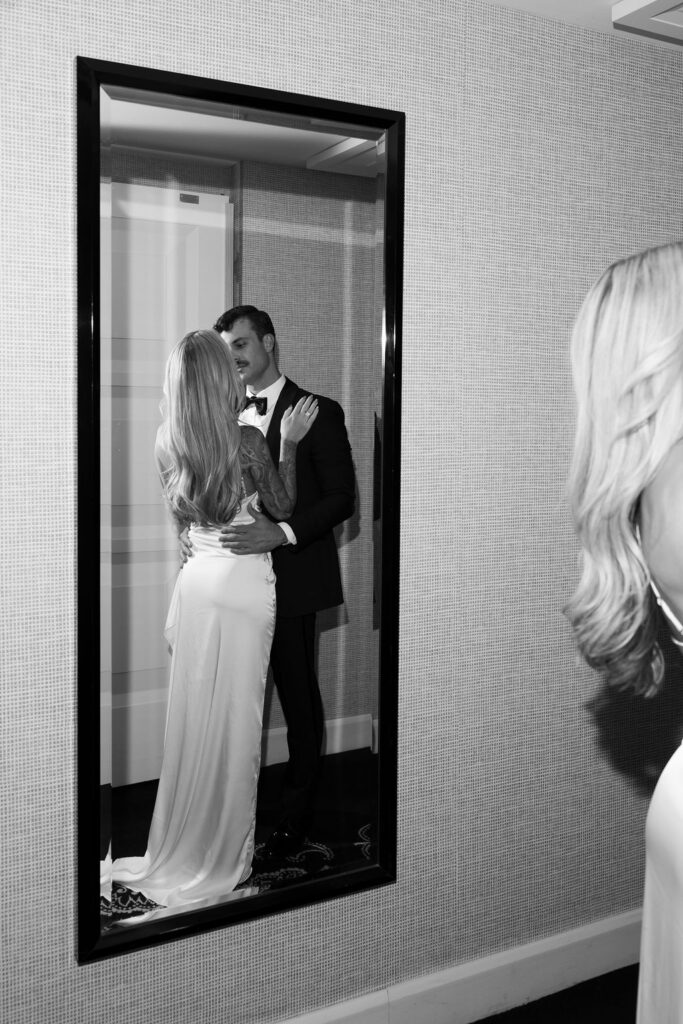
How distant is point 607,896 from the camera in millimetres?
2711

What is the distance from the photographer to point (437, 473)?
237cm

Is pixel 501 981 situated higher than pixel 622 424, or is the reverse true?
pixel 622 424

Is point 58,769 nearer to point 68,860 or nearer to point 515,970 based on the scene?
point 68,860

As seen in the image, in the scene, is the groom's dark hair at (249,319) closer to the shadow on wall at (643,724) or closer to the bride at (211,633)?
the bride at (211,633)

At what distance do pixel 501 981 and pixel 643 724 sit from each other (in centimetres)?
80

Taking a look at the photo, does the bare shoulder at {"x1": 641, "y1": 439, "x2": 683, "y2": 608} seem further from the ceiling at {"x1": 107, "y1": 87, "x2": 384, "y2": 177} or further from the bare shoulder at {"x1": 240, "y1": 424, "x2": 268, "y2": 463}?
the ceiling at {"x1": 107, "y1": 87, "x2": 384, "y2": 177}

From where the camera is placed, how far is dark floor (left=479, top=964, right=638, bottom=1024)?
247 centimetres

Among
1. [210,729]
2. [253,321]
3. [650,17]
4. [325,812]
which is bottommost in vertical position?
[325,812]

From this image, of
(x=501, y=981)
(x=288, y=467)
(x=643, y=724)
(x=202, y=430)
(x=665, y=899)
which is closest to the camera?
(x=665, y=899)

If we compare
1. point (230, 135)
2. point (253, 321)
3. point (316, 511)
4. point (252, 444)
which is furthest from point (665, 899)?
point (230, 135)

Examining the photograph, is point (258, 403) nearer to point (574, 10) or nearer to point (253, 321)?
point (253, 321)

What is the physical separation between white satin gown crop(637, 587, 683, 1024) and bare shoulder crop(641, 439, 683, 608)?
0.28ft

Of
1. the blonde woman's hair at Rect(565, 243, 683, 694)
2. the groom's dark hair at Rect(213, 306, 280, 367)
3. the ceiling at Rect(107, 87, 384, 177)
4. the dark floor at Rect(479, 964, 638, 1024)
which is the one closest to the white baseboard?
the dark floor at Rect(479, 964, 638, 1024)

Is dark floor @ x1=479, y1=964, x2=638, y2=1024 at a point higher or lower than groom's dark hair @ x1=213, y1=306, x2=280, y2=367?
lower
